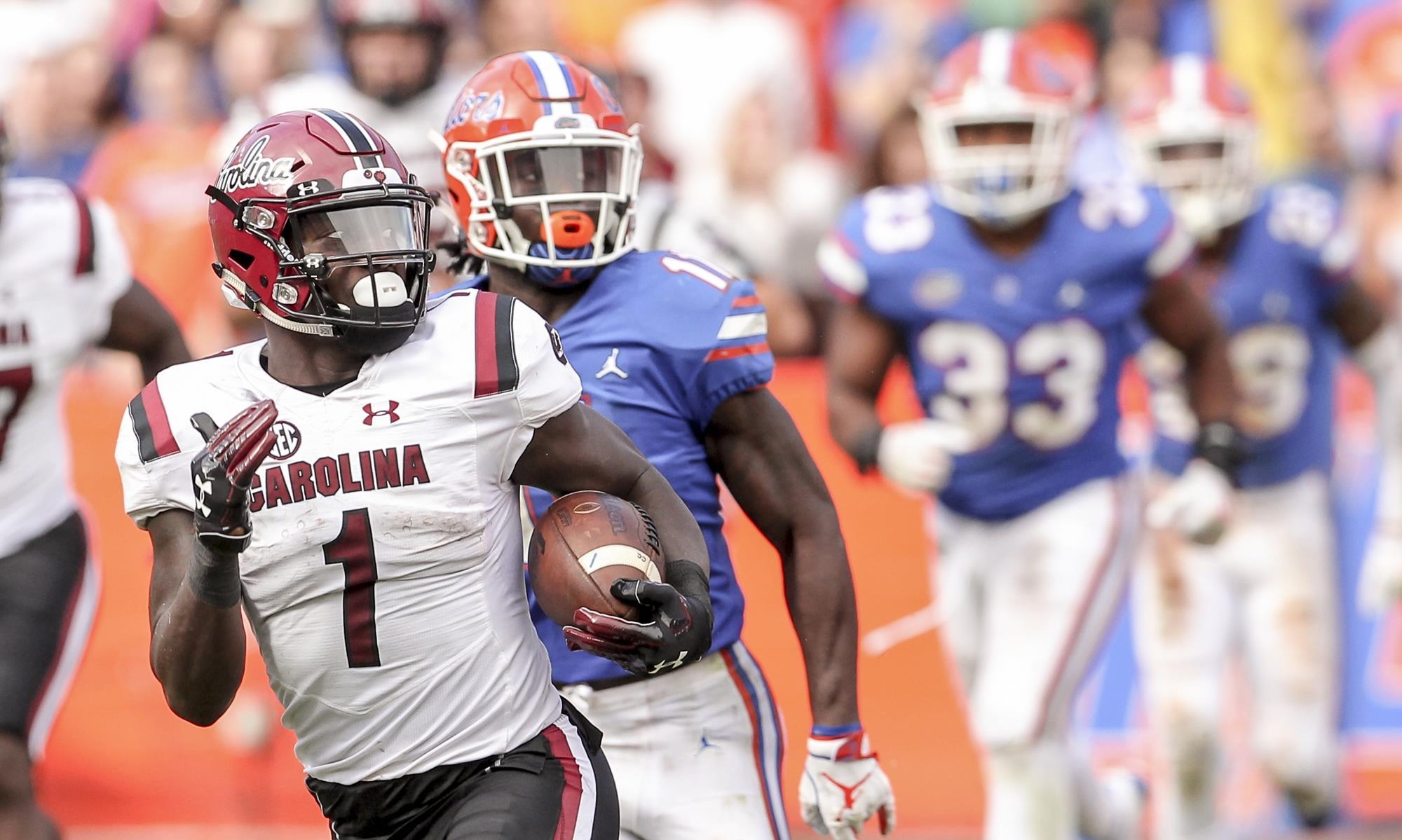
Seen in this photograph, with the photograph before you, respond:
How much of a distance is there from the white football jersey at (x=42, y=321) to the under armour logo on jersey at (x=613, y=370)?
1.65 metres

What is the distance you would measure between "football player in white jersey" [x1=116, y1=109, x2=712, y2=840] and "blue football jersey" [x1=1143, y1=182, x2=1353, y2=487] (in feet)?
11.6

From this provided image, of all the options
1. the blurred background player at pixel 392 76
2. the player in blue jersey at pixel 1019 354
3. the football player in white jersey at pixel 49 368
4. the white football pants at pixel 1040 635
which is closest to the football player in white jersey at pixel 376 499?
the football player in white jersey at pixel 49 368

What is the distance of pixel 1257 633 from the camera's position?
629 centimetres

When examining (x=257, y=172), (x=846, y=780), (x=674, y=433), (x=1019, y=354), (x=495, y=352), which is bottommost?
(x=846, y=780)

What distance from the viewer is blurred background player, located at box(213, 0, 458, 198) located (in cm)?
591

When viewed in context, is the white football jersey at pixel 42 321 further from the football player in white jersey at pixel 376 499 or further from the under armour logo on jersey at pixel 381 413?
the under armour logo on jersey at pixel 381 413

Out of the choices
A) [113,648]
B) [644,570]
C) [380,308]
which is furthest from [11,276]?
[113,648]

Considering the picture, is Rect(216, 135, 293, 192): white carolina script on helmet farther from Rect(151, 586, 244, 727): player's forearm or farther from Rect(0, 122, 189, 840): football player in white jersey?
Rect(0, 122, 189, 840): football player in white jersey

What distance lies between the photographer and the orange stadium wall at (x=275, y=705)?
6.44 metres

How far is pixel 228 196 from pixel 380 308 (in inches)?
12.1

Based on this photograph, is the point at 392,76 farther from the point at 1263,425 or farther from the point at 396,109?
the point at 1263,425

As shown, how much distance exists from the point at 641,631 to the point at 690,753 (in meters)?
0.76

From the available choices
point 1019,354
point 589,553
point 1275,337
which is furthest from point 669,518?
point 1275,337

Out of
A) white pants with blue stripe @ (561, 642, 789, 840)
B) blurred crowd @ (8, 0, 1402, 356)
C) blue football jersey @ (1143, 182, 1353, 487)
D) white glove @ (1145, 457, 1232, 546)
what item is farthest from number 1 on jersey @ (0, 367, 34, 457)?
blue football jersey @ (1143, 182, 1353, 487)
